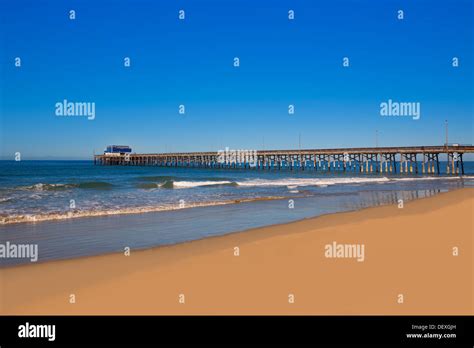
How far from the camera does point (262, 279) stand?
5.46 m

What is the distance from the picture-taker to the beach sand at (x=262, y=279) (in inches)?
177

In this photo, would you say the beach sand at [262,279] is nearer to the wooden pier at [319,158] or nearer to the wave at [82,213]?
the wave at [82,213]

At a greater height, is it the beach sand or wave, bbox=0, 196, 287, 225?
wave, bbox=0, 196, 287, 225

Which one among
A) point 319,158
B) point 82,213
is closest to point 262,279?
point 82,213

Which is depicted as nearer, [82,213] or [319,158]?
[82,213]

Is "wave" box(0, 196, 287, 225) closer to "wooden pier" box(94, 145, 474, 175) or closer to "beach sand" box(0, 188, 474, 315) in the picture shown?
"beach sand" box(0, 188, 474, 315)

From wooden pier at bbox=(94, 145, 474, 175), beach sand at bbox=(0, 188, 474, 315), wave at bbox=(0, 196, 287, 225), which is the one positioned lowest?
beach sand at bbox=(0, 188, 474, 315)

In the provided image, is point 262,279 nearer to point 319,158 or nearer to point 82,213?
point 82,213

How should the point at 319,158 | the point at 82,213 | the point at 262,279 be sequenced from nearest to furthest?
the point at 262,279
the point at 82,213
the point at 319,158

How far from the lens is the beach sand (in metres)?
4.50

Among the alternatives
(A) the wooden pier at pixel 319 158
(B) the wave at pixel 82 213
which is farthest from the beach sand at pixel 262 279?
(A) the wooden pier at pixel 319 158

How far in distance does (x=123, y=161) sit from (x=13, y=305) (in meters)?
92.1

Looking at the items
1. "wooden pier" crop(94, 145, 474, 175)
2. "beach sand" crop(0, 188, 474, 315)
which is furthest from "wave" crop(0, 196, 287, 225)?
"wooden pier" crop(94, 145, 474, 175)
